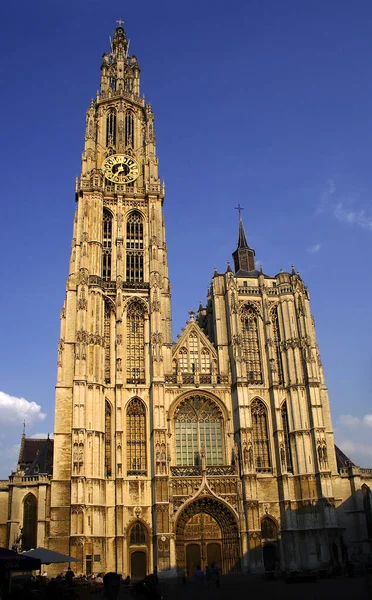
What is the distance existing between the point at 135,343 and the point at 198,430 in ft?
29.0

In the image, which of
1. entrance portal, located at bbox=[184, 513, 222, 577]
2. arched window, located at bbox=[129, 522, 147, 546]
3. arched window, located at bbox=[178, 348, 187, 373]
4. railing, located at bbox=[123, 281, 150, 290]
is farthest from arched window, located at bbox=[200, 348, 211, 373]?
arched window, located at bbox=[129, 522, 147, 546]

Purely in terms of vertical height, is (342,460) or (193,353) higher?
(193,353)

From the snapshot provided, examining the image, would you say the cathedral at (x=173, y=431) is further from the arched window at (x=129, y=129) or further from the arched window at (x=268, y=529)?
the arched window at (x=129, y=129)

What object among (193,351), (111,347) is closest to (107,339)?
(111,347)

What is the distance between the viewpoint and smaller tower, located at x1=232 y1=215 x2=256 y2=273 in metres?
55.6

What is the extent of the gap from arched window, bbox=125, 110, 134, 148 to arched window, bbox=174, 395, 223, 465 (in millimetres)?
27525

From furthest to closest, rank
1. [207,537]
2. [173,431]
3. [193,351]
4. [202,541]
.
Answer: [193,351] → [173,431] → [207,537] → [202,541]

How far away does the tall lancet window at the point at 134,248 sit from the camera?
5138cm

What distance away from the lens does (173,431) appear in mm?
45719

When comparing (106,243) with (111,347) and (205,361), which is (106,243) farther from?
(205,361)

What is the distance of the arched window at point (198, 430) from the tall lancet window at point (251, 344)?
4.44m

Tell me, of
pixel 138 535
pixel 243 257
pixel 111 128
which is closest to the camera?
pixel 138 535

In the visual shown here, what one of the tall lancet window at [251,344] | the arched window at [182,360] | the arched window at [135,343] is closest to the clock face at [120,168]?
the arched window at [135,343]

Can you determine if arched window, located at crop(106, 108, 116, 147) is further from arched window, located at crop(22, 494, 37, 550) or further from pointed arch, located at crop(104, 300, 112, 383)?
arched window, located at crop(22, 494, 37, 550)
